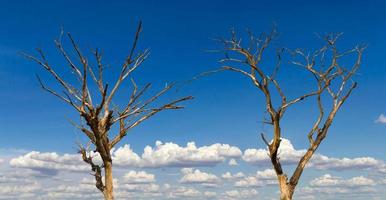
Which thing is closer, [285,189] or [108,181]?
[108,181]

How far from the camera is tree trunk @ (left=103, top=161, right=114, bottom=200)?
13328 millimetres

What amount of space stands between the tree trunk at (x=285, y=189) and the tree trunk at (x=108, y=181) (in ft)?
30.3

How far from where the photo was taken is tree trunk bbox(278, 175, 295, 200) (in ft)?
68.1

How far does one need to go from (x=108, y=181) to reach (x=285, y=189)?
31.3 feet

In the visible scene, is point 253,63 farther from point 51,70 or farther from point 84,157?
point 51,70

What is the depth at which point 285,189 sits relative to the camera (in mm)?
20766

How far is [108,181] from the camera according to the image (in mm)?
13484

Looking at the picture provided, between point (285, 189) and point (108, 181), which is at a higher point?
point (108, 181)

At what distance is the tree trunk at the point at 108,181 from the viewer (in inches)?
525

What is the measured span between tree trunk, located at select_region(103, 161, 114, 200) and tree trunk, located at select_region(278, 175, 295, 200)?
364 inches

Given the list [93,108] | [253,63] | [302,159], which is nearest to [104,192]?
[93,108]

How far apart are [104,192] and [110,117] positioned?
2770 mm

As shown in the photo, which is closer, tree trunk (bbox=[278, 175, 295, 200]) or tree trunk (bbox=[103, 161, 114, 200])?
tree trunk (bbox=[103, 161, 114, 200])

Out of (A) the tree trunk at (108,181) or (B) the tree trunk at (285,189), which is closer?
(A) the tree trunk at (108,181)
